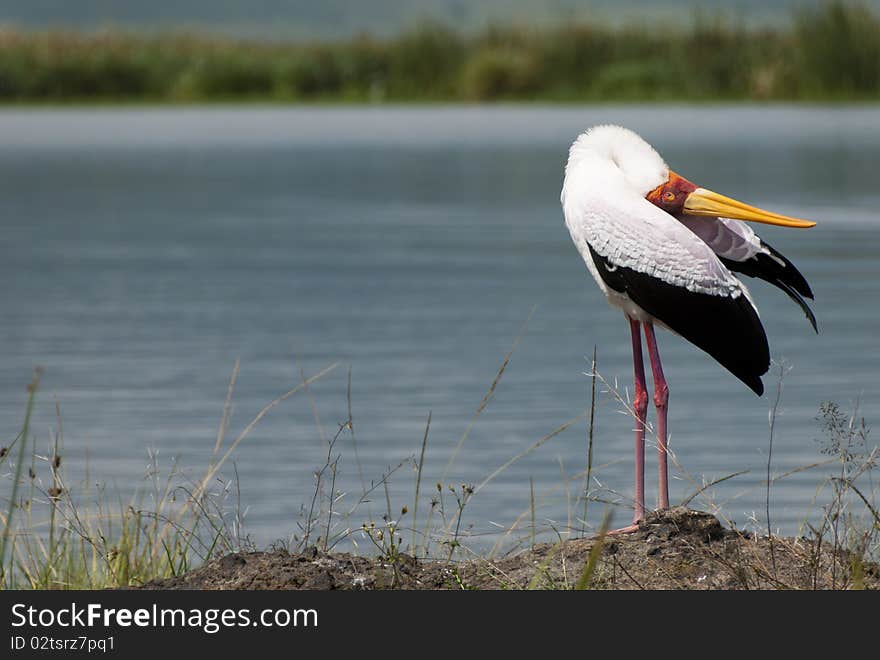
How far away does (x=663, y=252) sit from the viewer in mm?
5828

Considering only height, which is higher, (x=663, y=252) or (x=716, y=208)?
(x=716, y=208)

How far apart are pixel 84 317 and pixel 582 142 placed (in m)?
7.43

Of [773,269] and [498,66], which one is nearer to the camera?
[773,269]

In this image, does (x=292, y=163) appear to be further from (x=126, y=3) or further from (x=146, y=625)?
(x=126, y=3)

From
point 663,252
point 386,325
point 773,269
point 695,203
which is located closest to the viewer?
point 663,252

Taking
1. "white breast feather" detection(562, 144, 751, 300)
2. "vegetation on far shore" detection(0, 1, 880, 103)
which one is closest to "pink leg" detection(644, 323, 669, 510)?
"white breast feather" detection(562, 144, 751, 300)

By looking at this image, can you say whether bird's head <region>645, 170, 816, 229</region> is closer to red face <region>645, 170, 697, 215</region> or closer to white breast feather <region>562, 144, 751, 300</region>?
red face <region>645, 170, 697, 215</region>

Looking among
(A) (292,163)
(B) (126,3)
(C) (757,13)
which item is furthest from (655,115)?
(B) (126,3)

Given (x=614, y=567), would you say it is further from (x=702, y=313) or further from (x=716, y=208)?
(x=716, y=208)

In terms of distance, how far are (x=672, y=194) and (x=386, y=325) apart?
6412 millimetres

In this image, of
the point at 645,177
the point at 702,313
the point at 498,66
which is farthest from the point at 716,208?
the point at 498,66

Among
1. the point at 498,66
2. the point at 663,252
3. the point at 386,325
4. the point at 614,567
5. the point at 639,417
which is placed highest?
the point at 663,252

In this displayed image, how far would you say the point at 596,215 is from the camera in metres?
5.88

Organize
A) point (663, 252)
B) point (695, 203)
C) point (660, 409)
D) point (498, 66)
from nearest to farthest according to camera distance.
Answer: point (663, 252), point (695, 203), point (660, 409), point (498, 66)
